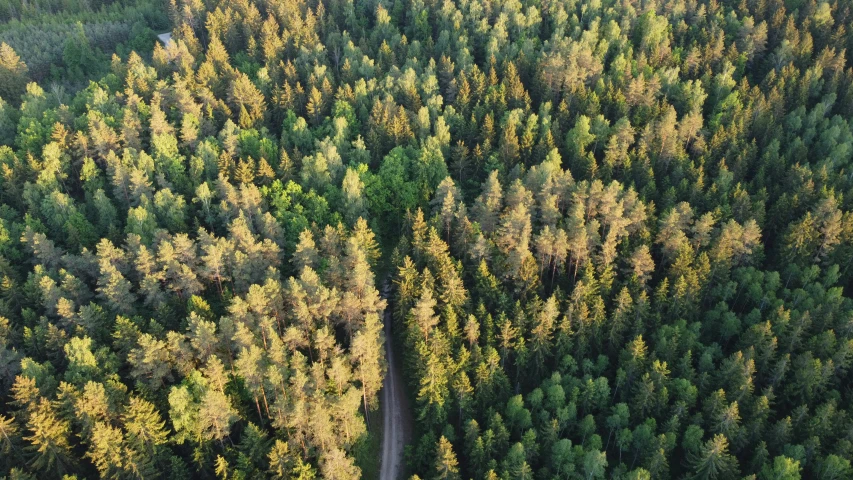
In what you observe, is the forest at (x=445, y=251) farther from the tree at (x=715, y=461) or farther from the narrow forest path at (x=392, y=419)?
the narrow forest path at (x=392, y=419)

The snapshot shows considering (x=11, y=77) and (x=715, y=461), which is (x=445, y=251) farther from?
(x=11, y=77)

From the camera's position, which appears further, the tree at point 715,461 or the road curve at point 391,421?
the road curve at point 391,421

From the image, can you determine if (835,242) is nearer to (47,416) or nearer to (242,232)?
(242,232)

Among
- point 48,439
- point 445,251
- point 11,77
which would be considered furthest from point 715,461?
point 11,77

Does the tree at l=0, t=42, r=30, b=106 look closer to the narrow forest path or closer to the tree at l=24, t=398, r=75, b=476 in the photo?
→ the tree at l=24, t=398, r=75, b=476

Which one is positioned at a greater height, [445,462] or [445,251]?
[445,251]

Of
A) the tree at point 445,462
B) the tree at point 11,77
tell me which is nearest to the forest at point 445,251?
the tree at point 445,462

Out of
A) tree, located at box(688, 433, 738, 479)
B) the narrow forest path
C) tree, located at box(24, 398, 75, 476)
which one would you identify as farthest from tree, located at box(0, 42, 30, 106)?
tree, located at box(688, 433, 738, 479)
